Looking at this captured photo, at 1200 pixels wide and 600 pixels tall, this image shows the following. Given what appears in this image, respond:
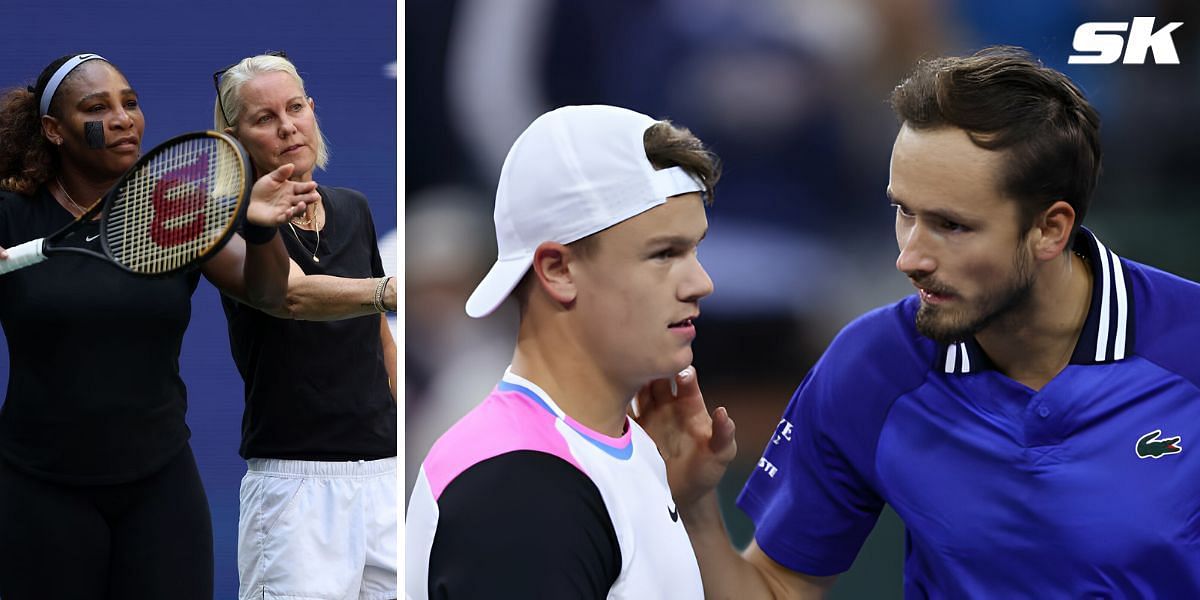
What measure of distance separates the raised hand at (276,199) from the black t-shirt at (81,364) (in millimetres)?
367

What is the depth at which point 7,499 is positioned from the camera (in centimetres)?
291

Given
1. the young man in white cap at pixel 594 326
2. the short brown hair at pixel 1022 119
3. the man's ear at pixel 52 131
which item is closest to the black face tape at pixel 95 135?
the man's ear at pixel 52 131

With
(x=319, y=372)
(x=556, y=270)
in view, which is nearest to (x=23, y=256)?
(x=319, y=372)

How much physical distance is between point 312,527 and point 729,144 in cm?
142

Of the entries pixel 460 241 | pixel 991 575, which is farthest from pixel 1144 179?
pixel 460 241

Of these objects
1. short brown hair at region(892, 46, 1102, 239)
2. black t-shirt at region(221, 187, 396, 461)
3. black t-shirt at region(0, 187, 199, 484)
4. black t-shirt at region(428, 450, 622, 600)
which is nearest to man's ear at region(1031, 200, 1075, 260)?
short brown hair at region(892, 46, 1102, 239)

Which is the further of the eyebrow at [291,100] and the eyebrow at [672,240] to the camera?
the eyebrow at [291,100]

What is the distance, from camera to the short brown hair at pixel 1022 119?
86.3 inches

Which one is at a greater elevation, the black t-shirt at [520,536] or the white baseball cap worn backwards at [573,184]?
the white baseball cap worn backwards at [573,184]

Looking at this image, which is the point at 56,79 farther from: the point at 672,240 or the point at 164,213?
the point at 672,240

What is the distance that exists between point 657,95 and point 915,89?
1.09 m

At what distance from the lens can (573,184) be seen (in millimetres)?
1861

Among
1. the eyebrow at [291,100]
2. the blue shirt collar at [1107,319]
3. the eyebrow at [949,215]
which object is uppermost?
the eyebrow at [291,100]

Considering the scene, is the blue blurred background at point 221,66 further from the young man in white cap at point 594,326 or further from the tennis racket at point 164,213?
the young man in white cap at point 594,326
